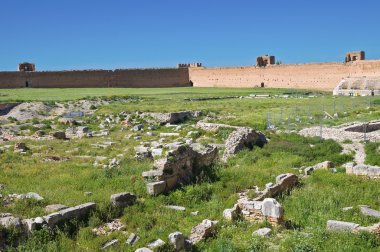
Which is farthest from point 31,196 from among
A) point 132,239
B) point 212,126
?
point 212,126

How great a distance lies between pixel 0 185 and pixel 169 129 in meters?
13.6

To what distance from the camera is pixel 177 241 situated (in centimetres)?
719

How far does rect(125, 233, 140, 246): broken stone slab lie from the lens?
24.8 ft

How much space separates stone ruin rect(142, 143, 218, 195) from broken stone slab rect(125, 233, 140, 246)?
2.31 m

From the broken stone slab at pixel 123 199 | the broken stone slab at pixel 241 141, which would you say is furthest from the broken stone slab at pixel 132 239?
the broken stone slab at pixel 241 141

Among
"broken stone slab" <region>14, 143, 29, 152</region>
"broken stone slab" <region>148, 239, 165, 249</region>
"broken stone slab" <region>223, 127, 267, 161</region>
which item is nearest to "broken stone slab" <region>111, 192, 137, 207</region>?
"broken stone slab" <region>148, 239, 165, 249</region>

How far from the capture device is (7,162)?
1392 cm

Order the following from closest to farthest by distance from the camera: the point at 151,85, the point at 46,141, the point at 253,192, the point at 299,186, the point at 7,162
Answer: the point at 253,192, the point at 299,186, the point at 7,162, the point at 46,141, the point at 151,85

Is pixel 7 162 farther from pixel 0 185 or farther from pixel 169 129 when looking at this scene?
pixel 169 129

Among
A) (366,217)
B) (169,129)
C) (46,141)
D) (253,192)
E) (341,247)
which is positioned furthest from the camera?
(169,129)

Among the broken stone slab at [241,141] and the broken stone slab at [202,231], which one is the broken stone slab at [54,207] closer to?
the broken stone slab at [202,231]

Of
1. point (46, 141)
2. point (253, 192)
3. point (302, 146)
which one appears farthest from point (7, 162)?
point (302, 146)

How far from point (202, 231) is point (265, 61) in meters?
59.1

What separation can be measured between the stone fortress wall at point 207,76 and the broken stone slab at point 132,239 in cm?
4827
